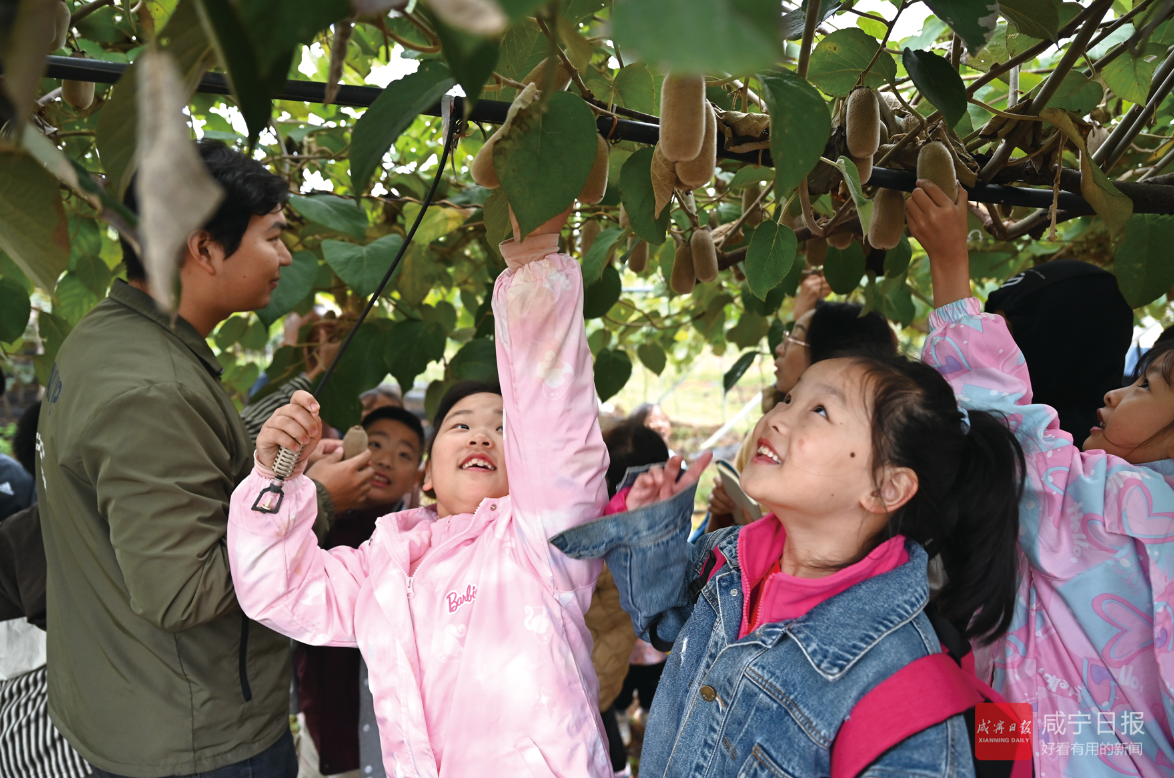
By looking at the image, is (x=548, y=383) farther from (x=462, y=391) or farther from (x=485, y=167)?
(x=462, y=391)

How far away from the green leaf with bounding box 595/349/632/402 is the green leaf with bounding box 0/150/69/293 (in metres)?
1.27

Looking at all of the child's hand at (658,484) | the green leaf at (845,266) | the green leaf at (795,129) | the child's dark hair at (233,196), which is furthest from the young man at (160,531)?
the green leaf at (845,266)

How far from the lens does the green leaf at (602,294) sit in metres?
1.15

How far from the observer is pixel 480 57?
0.30 metres

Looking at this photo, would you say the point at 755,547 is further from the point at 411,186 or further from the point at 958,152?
the point at 411,186

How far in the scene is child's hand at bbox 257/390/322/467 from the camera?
30.6 inches

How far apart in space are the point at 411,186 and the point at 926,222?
965 mm

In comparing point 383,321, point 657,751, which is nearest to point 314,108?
point 383,321

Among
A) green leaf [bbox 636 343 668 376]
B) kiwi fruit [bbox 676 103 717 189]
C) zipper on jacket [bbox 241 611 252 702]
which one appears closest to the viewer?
kiwi fruit [bbox 676 103 717 189]

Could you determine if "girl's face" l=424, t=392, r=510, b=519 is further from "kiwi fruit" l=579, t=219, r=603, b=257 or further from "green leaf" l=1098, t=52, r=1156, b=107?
"green leaf" l=1098, t=52, r=1156, b=107

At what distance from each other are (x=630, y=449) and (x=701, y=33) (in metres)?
1.12

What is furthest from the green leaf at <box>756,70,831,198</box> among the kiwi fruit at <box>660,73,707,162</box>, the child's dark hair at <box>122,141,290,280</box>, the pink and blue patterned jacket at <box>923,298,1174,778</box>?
the child's dark hair at <box>122,141,290,280</box>

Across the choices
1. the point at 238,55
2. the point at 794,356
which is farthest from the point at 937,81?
the point at 794,356

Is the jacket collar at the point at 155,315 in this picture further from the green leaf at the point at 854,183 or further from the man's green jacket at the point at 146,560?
the green leaf at the point at 854,183
